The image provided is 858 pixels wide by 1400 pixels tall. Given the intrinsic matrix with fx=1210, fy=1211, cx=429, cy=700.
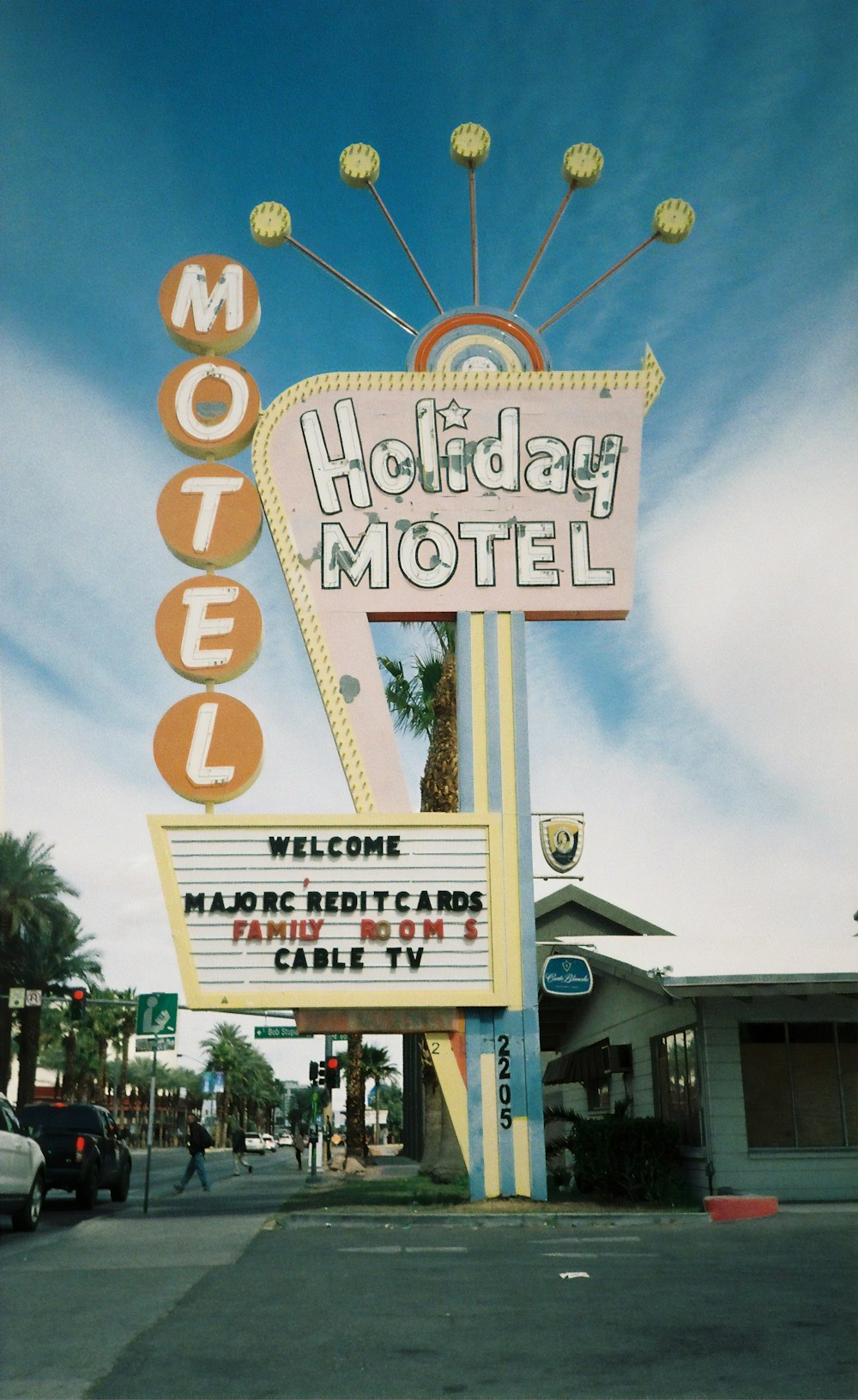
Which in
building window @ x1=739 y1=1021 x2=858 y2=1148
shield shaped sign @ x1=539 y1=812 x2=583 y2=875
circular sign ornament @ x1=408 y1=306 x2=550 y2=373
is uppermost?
circular sign ornament @ x1=408 y1=306 x2=550 y2=373

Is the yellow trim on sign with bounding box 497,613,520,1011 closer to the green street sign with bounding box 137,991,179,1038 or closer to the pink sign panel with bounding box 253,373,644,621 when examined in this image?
the pink sign panel with bounding box 253,373,644,621

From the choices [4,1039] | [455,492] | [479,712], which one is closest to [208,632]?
[479,712]

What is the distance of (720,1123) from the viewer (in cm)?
1809

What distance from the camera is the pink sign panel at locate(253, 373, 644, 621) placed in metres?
19.5

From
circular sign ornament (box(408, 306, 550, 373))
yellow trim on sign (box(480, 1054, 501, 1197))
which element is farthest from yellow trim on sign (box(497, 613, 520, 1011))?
circular sign ornament (box(408, 306, 550, 373))

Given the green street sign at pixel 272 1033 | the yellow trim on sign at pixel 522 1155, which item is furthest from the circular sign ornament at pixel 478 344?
the green street sign at pixel 272 1033

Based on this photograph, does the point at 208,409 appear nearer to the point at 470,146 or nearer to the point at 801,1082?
the point at 470,146

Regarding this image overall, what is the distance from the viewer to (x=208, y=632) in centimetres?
1917

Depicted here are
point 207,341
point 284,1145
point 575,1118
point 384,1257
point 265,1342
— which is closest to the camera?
point 265,1342

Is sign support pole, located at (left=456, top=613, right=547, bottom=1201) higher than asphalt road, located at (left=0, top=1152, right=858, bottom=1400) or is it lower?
higher

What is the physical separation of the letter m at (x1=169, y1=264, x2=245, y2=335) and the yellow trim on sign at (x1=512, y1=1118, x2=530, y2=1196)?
1395cm

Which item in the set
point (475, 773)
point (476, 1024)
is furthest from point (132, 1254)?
point (475, 773)

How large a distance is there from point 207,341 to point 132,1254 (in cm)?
1494

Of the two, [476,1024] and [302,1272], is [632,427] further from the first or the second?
[302,1272]
